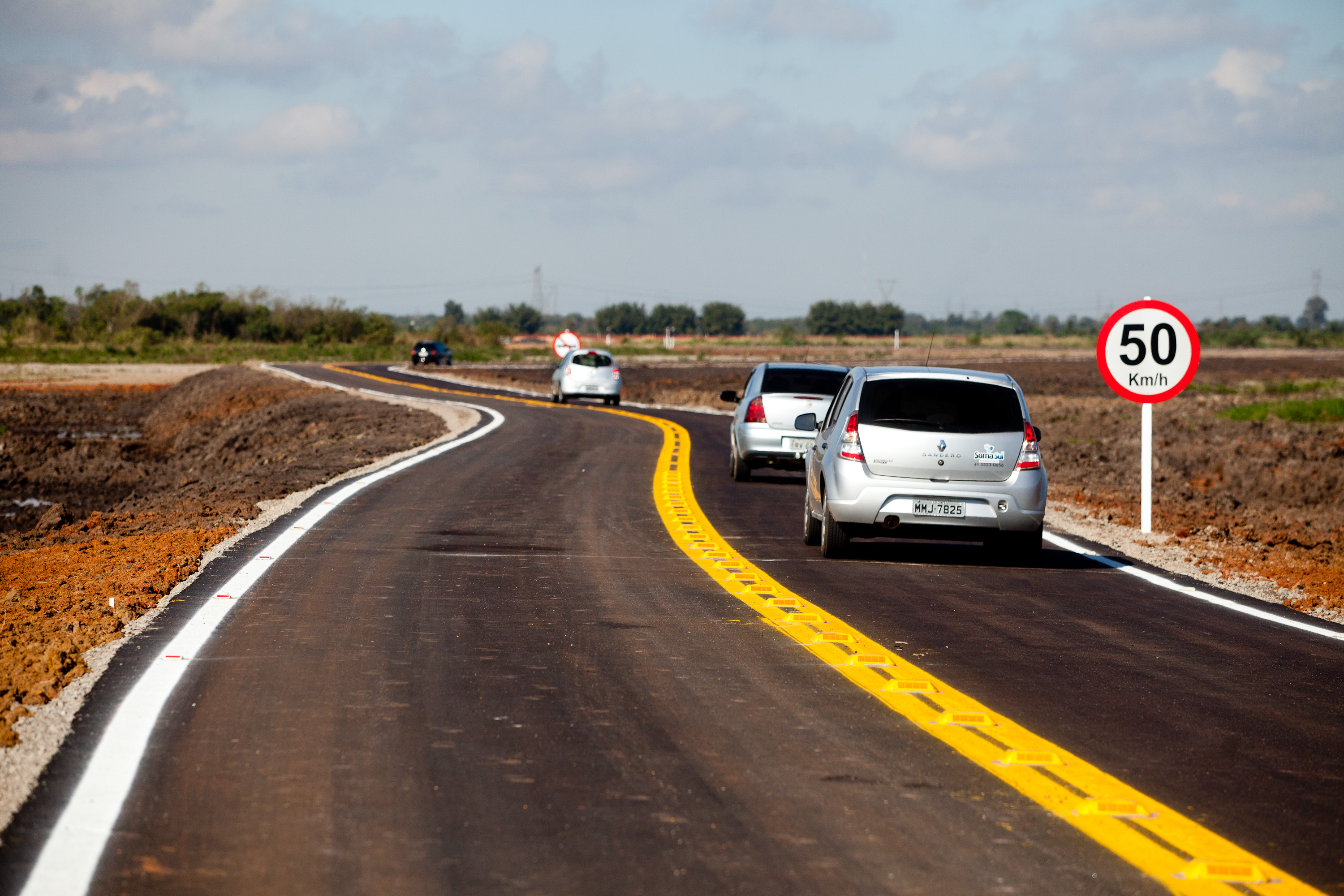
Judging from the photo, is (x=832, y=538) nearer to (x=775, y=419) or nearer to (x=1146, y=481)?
(x=1146, y=481)

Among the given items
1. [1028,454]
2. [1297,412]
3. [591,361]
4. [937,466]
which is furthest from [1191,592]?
[591,361]

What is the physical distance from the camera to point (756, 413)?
19562 mm

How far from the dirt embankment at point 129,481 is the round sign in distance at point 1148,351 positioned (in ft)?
29.3

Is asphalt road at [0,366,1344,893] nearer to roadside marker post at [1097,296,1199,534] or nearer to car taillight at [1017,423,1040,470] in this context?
car taillight at [1017,423,1040,470]

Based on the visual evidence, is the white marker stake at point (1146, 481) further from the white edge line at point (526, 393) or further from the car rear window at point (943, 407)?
the white edge line at point (526, 393)

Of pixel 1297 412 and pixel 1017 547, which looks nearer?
pixel 1017 547

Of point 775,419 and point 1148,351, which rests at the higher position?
point 1148,351

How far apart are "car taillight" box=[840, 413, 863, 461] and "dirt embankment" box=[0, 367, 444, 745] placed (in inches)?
212

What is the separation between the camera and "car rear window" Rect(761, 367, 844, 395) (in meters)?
20.0

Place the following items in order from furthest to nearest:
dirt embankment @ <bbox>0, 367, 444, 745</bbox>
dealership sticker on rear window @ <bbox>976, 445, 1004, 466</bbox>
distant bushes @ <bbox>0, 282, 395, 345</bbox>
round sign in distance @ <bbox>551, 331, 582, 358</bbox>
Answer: distant bushes @ <bbox>0, 282, 395, 345</bbox>, round sign in distance @ <bbox>551, 331, 582, 358</bbox>, dealership sticker on rear window @ <bbox>976, 445, 1004, 466</bbox>, dirt embankment @ <bbox>0, 367, 444, 745</bbox>

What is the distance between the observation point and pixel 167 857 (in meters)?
4.48

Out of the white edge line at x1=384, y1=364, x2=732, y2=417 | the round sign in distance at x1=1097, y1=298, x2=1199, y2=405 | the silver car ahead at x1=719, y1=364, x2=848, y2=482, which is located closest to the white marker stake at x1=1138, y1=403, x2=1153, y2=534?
the round sign in distance at x1=1097, y1=298, x2=1199, y2=405

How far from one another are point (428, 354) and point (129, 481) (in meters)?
54.8

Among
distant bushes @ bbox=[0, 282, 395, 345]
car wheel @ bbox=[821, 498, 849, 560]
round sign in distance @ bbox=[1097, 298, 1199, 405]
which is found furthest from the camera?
distant bushes @ bbox=[0, 282, 395, 345]
